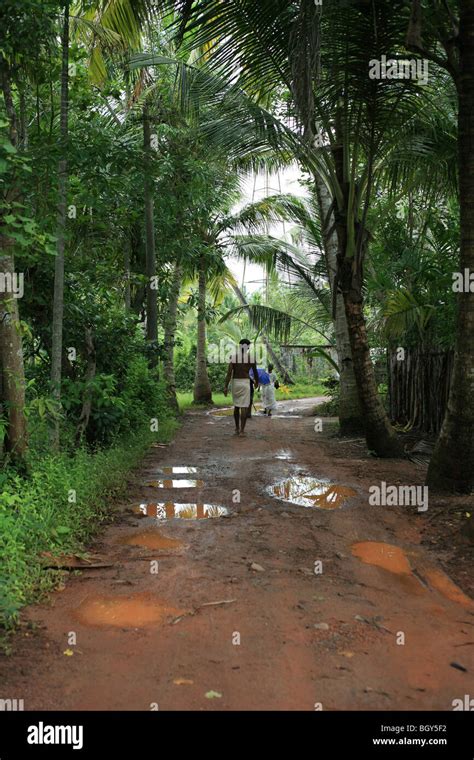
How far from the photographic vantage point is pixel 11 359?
20.7 ft

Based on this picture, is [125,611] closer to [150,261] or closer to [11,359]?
[11,359]

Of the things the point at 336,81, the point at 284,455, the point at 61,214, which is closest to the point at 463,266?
the point at 336,81

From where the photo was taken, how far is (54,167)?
6.55 metres

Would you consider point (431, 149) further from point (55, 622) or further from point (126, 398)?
point (55, 622)

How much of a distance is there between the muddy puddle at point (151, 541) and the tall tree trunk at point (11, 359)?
141 centimetres

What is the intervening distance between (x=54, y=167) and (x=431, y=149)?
6298 mm

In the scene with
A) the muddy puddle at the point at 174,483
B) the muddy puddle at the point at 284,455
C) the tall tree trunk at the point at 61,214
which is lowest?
the muddy puddle at the point at 174,483

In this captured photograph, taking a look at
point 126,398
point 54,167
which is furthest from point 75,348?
point 54,167

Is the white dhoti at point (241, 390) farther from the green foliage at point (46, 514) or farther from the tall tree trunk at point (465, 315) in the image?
the tall tree trunk at point (465, 315)

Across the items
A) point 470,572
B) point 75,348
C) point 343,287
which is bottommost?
point 470,572

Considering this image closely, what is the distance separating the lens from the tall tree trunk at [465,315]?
6.80 metres

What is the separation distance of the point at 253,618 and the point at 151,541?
194 cm

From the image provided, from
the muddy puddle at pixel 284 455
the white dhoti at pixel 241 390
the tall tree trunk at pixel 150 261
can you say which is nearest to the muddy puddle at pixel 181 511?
the muddy puddle at pixel 284 455

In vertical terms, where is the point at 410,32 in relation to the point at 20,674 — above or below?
above
